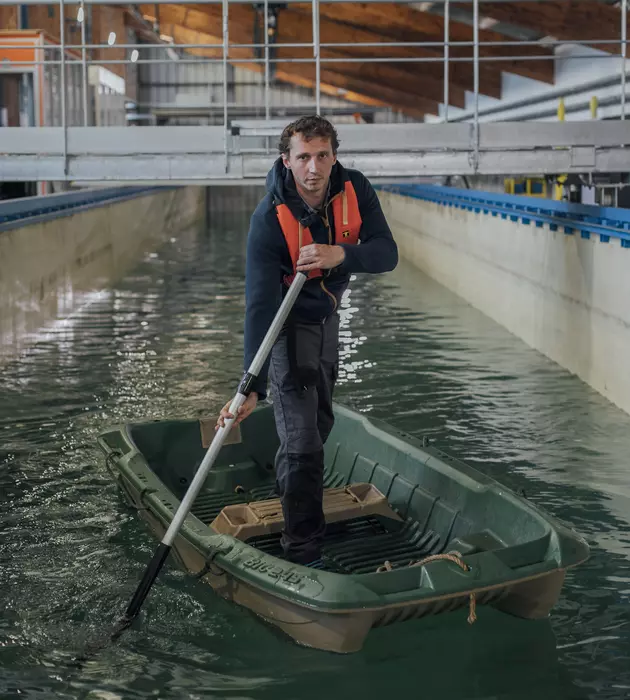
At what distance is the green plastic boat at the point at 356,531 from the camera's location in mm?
3852

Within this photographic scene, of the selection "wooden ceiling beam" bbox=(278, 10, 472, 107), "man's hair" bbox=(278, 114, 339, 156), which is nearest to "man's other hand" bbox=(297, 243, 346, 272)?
"man's hair" bbox=(278, 114, 339, 156)

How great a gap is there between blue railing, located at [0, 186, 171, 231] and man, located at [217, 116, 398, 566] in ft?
22.4

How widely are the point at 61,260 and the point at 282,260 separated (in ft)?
31.0

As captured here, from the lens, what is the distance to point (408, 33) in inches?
698

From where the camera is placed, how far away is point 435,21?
15539mm

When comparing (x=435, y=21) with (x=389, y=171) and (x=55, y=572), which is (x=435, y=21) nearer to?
(x=389, y=171)

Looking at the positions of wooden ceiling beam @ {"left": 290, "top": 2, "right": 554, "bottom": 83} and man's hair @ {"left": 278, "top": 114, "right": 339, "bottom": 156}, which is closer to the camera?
man's hair @ {"left": 278, "top": 114, "right": 339, "bottom": 156}

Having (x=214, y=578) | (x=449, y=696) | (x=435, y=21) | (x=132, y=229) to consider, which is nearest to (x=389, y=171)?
(x=214, y=578)

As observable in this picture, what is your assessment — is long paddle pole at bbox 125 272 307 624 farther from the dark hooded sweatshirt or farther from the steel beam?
the steel beam

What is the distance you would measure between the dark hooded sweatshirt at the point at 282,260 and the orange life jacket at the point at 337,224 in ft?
0.07

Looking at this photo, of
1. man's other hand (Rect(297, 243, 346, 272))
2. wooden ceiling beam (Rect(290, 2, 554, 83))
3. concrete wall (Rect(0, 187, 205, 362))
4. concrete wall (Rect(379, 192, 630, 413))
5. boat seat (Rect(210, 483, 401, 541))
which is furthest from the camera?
wooden ceiling beam (Rect(290, 2, 554, 83))

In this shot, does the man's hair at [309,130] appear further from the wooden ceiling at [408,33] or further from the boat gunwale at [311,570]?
the wooden ceiling at [408,33]

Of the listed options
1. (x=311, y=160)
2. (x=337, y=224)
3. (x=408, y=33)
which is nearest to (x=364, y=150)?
(x=337, y=224)

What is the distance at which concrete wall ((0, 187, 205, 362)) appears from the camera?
10750 millimetres
